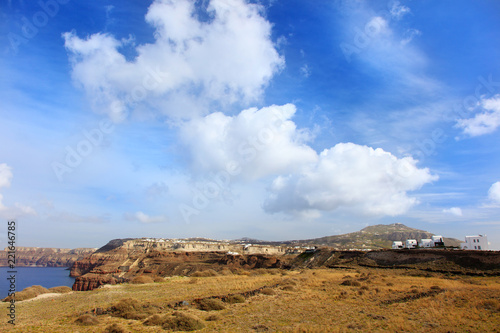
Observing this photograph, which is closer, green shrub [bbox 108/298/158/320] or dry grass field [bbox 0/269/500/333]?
dry grass field [bbox 0/269/500/333]

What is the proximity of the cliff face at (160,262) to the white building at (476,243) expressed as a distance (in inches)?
2025

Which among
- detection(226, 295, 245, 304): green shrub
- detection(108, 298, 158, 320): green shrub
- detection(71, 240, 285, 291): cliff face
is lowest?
detection(71, 240, 285, 291): cliff face

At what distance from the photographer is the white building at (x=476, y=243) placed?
64.9 m

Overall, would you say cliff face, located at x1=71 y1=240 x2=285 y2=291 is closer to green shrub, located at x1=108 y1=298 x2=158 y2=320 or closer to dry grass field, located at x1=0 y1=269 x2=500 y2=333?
dry grass field, located at x1=0 y1=269 x2=500 y2=333

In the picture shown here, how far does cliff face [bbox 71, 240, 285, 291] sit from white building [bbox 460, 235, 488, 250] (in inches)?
2025

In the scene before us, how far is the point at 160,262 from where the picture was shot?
4085 inches

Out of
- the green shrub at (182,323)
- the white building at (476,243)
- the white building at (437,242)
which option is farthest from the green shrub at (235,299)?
the white building at (437,242)

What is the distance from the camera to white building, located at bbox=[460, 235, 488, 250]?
6494 centimetres

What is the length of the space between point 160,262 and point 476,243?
3947 inches

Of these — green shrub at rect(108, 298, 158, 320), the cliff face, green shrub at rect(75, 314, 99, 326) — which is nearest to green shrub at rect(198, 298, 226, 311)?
green shrub at rect(108, 298, 158, 320)

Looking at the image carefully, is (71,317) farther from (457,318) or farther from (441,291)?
(441,291)

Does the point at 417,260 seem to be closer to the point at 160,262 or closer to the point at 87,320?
the point at 87,320

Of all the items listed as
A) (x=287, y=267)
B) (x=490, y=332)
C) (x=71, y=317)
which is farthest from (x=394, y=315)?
(x=287, y=267)

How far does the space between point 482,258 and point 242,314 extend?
46045 mm
